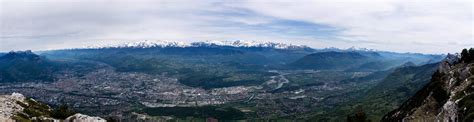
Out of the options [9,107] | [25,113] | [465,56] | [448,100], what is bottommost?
[25,113]

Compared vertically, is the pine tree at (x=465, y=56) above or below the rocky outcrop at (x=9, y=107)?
above

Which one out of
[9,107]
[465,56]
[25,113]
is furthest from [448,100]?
[9,107]

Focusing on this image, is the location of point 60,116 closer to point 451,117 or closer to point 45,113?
point 45,113

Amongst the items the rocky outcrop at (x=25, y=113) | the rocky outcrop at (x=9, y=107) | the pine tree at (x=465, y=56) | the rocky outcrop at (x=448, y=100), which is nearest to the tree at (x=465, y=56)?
the pine tree at (x=465, y=56)

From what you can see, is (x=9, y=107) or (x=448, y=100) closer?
(x=9, y=107)

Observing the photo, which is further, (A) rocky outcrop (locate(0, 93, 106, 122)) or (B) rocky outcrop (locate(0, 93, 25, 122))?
(A) rocky outcrop (locate(0, 93, 106, 122))

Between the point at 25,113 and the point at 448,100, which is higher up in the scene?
the point at 448,100

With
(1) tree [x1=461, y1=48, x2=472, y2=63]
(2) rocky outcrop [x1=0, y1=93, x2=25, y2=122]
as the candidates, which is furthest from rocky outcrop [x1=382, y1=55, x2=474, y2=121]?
(2) rocky outcrop [x1=0, y1=93, x2=25, y2=122]

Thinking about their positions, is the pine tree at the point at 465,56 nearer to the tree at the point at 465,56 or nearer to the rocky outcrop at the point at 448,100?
the tree at the point at 465,56

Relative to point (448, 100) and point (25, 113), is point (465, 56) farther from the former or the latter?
point (25, 113)

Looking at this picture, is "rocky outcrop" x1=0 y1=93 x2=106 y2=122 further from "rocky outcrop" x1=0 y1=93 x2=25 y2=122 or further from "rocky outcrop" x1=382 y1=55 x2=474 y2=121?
"rocky outcrop" x1=382 y1=55 x2=474 y2=121

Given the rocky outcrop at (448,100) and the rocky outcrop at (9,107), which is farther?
the rocky outcrop at (448,100)

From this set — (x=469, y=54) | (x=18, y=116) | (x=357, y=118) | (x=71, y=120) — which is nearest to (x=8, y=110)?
(x=18, y=116)
